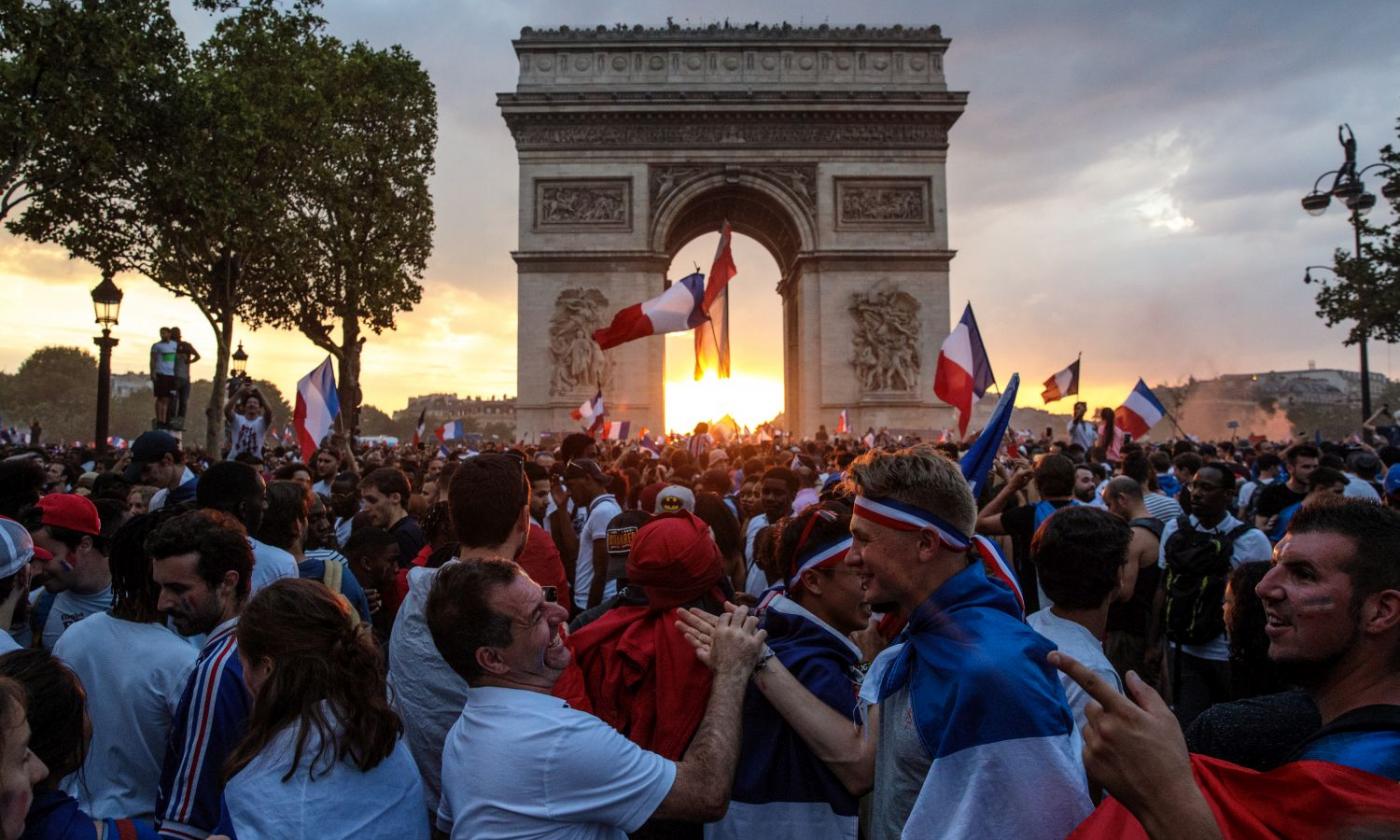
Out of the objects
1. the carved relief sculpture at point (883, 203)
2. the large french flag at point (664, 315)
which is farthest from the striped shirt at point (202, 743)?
the carved relief sculpture at point (883, 203)

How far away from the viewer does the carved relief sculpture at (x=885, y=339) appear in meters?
30.2

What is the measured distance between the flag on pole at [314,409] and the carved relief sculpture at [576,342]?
63.7ft

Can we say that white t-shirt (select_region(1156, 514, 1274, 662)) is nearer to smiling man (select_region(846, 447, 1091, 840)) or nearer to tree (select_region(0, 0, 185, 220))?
smiling man (select_region(846, 447, 1091, 840))

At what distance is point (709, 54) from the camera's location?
31.8m

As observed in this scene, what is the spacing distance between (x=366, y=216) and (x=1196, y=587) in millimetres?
26189

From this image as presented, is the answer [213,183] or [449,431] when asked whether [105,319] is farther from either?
[449,431]

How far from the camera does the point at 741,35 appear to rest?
31703mm

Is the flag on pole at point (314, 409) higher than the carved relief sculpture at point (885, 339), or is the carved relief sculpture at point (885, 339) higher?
the carved relief sculpture at point (885, 339)

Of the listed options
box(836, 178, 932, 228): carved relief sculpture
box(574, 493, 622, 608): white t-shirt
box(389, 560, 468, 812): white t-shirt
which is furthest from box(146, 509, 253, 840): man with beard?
box(836, 178, 932, 228): carved relief sculpture

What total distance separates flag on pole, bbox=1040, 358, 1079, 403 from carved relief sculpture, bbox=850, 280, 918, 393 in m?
12.1

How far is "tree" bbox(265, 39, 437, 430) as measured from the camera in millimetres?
26312

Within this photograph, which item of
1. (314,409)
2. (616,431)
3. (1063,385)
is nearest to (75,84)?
(314,409)

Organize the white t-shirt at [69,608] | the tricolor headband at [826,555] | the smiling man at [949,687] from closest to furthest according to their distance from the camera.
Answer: the smiling man at [949,687] → the tricolor headband at [826,555] → the white t-shirt at [69,608]

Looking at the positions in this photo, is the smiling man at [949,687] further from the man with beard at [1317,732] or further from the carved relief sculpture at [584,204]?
the carved relief sculpture at [584,204]
